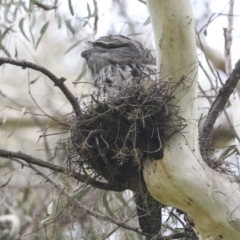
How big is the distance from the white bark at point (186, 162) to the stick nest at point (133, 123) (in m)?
0.04

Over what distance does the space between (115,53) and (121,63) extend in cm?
8

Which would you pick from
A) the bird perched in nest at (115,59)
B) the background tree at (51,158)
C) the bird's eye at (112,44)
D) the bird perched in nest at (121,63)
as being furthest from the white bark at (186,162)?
the bird's eye at (112,44)

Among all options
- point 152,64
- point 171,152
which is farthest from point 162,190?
point 152,64

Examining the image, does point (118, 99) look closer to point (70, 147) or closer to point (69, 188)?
point (70, 147)

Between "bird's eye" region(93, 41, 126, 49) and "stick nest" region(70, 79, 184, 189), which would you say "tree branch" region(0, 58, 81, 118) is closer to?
"stick nest" region(70, 79, 184, 189)

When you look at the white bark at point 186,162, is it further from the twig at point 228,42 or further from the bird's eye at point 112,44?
the twig at point 228,42

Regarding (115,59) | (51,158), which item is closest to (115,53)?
(115,59)

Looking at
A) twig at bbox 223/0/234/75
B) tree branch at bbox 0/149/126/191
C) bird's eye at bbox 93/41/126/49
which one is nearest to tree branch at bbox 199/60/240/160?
tree branch at bbox 0/149/126/191

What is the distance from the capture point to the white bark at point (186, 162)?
5.87 ft

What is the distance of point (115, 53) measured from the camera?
8.46ft

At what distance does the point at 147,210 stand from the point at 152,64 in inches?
27.1

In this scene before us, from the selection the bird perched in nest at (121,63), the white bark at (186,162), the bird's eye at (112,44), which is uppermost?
the bird's eye at (112,44)

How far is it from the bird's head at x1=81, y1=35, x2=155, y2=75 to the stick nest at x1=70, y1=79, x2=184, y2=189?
0.59 meters

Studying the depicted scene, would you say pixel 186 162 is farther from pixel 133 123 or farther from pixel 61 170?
pixel 61 170
